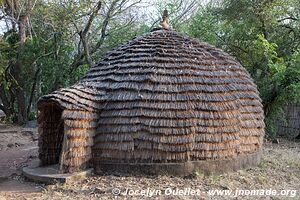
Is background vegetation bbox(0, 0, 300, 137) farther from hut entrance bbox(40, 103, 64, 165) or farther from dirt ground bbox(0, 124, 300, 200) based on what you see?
hut entrance bbox(40, 103, 64, 165)

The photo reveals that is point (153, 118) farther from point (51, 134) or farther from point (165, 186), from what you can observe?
point (51, 134)

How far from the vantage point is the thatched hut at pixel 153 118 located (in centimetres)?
746

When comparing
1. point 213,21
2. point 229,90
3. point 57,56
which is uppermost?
point 213,21

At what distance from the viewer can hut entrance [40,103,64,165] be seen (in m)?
8.28

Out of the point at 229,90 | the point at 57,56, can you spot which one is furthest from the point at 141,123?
the point at 57,56

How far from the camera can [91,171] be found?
7.62 metres

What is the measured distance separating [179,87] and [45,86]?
12.0 metres

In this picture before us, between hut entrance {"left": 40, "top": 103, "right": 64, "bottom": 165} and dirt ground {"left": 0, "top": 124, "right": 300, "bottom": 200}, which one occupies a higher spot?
hut entrance {"left": 40, "top": 103, "right": 64, "bottom": 165}

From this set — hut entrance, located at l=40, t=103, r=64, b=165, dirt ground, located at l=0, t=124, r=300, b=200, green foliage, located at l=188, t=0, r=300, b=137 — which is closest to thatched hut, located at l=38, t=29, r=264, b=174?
hut entrance, located at l=40, t=103, r=64, b=165

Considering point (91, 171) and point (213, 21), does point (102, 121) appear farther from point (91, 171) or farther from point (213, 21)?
point (213, 21)

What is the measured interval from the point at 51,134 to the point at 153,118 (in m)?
2.49

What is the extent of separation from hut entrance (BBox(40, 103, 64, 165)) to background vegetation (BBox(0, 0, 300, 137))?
787cm

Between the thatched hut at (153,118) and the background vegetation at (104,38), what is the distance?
618cm

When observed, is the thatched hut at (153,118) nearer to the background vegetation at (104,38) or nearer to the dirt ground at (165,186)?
the dirt ground at (165,186)
